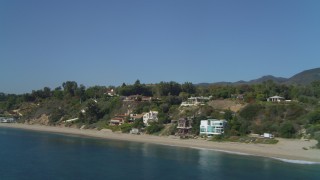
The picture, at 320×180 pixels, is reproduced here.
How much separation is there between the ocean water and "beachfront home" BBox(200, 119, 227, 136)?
32.5ft

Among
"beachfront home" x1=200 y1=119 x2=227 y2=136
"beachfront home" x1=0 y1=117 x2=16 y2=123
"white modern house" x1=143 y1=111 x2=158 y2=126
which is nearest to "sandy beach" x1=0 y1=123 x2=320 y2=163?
"beachfront home" x1=200 y1=119 x2=227 y2=136

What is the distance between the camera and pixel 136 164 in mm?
42625

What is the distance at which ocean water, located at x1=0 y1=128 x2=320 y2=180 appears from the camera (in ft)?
121

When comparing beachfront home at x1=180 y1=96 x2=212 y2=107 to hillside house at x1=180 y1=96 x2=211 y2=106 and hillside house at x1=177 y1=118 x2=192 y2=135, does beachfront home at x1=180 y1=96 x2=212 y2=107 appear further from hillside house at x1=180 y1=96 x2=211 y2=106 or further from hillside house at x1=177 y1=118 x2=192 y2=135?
hillside house at x1=177 y1=118 x2=192 y2=135

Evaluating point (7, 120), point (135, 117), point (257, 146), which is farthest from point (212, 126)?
point (7, 120)

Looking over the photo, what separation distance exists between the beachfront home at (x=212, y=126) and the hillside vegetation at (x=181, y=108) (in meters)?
1.13

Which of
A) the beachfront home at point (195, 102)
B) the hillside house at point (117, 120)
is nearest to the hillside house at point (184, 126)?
the beachfront home at point (195, 102)

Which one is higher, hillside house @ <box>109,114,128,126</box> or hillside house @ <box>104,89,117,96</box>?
hillside house @ <box>104,89,117,96</box>

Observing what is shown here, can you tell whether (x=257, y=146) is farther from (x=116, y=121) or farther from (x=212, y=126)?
(x=116, y=121)

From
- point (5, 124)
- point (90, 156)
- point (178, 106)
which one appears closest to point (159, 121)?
point (178, 106)

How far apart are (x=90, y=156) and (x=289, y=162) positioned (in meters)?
23.3

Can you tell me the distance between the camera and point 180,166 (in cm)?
4188

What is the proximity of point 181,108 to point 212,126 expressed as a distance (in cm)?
1804

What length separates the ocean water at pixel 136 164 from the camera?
121 feet
